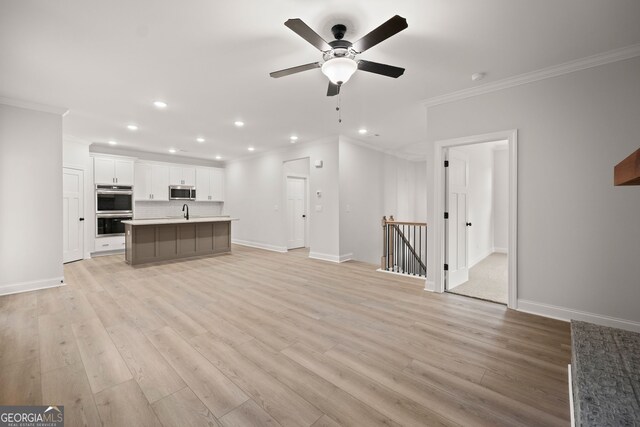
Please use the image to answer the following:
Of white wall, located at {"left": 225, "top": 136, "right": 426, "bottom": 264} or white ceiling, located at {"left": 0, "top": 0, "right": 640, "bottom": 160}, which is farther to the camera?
white wall, located at {"left": 225, "top": 136, "right": 426, "bottom": 264}

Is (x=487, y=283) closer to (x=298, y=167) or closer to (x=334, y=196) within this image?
(x=334, y=196)

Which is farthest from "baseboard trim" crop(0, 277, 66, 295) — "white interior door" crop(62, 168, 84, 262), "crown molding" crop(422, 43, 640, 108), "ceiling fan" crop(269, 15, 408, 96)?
"crown molding" crop(422, 43, 640, 108)

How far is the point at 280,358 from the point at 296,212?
6.15 m

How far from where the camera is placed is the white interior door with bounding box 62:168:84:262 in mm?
5734

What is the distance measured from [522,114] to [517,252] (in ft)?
5.33

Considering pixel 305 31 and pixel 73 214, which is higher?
pixel 305 31

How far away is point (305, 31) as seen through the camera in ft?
6.31

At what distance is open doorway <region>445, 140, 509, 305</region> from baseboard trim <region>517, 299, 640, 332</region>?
0.98ft

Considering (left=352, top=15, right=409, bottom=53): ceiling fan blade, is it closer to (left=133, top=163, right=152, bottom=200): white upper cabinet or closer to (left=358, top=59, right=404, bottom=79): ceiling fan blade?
(left=358, top=59, right=404, bottom=79): ceiling fan blade

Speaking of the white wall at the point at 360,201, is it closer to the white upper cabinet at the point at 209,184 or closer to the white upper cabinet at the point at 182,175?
the white upper cabinet at the point at 209,184

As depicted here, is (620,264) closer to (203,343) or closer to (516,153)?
(516,153)

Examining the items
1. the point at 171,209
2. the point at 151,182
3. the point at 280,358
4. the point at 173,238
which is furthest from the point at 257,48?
the point at 171,209

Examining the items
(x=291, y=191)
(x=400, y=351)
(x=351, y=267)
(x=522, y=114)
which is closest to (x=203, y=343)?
(x=400, y=351)

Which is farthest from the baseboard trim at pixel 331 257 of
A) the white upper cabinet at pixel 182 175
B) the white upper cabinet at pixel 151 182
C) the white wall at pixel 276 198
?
the white upper cabinet at pixel 151 182
